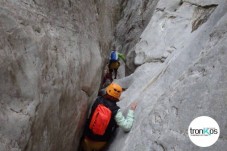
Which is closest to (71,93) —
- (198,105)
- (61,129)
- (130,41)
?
(61,129)

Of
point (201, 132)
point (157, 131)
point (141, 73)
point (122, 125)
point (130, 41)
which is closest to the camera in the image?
point (201, 132)

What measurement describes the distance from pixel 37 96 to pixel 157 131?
252cm

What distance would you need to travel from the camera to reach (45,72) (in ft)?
20.0

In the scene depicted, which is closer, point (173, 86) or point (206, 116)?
point (206, 116)

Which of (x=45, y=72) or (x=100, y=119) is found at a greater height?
(x=45, y=72)

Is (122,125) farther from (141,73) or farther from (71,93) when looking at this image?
(141,73)

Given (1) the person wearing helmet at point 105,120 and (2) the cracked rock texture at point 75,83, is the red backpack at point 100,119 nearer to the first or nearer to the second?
(1) the person wearing helmet at point 105,120

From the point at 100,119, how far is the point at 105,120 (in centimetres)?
12

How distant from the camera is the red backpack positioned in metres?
8.04

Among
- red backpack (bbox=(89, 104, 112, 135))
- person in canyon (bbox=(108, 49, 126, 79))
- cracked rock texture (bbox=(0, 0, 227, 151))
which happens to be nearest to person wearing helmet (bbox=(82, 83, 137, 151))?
red backpack (bbox=(89, 104, 112, 135))

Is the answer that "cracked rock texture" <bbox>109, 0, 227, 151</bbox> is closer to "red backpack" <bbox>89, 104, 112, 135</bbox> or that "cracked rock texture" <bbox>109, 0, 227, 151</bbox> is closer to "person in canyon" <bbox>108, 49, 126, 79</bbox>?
"red backpack" <bbox>89, 104, 112, 135</bbox>

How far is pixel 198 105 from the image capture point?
21.1 ft

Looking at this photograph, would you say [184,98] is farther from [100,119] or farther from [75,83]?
[75,83]

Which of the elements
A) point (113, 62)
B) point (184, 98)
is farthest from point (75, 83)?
point (113, 62)
